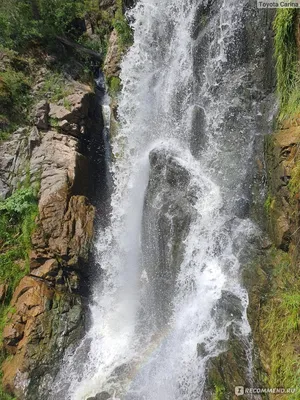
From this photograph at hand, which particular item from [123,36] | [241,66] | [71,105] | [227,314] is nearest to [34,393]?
[227,314]

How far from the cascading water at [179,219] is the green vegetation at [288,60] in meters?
1.09

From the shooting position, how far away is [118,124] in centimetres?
1076

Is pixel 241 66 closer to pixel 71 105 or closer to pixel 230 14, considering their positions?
pixel 230 14

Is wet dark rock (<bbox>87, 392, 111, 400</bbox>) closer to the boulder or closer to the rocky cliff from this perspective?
the rocky cliff

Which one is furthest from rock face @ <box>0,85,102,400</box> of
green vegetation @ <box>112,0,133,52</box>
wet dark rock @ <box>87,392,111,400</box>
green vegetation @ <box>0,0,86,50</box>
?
green vegetation @ <box>0,0,86,50</box>

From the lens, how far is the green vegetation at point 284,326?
450cm

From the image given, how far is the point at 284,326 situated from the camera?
189 inches

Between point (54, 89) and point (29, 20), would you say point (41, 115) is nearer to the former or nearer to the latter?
point (54, 89)

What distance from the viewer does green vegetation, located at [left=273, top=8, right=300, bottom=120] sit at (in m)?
5.62

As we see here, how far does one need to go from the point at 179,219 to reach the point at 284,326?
321cm

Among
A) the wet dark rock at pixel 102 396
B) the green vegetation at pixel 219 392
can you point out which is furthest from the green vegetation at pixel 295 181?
the wet dark rock at pixel 102 396

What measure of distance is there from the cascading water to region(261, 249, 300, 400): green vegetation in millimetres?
461

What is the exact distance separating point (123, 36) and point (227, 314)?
31.3ft

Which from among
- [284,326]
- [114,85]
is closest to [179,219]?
[284,326]
